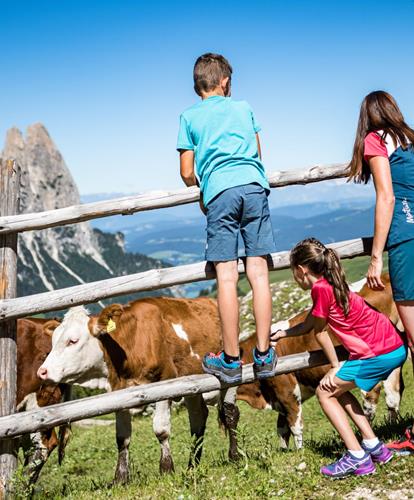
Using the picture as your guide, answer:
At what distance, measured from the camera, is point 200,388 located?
539 centimetres

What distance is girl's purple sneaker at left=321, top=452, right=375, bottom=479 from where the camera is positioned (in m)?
4.90

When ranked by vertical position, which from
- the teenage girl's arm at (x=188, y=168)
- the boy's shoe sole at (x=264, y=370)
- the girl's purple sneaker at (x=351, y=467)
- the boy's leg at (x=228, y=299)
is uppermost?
the teenage girl's arm at (x=188, y=168)

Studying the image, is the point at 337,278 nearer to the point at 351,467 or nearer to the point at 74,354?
the point at 351,467

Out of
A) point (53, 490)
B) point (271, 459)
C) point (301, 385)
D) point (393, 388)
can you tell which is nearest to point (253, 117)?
point (271, 459)

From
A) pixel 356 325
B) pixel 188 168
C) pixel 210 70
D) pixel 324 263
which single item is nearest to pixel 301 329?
pixel 356 325

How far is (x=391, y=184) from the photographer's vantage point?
4906 millimetres

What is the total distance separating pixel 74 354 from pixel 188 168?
235 cm

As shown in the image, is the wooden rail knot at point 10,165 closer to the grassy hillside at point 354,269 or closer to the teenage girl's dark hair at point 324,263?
the teenage girl's dark hair at point 324,263

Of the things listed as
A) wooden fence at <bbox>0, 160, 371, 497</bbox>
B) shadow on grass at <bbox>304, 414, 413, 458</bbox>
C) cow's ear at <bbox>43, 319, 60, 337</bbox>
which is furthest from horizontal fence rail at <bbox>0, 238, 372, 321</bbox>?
shadow on grass at <bbox>304, 414, 413, 458</bbox>

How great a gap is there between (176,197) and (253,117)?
958 mm

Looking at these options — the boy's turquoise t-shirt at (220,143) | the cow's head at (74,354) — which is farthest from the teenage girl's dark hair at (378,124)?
the cow's head at (74,354)

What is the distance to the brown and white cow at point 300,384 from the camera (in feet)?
29.9

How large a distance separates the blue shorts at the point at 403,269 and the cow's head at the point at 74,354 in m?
3.19

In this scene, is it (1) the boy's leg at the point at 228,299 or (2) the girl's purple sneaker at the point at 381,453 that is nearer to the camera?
(2) the girl's purple sneaker at the point at 381,453
